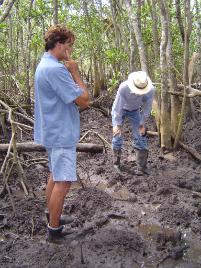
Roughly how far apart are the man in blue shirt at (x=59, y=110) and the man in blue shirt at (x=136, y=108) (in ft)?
6.43

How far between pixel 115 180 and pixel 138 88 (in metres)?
1.41

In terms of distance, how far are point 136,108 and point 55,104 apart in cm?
258

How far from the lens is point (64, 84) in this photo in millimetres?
3633

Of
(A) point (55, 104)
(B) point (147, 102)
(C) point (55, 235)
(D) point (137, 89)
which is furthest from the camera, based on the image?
(B) point (147, 102)

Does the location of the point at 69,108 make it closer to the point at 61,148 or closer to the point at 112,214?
the point at 61,148

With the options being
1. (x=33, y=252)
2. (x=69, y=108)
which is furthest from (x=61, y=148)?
(x=33, y=252)

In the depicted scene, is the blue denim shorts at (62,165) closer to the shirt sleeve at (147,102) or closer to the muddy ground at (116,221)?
the muddy ground at (116,221)

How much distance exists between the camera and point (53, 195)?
3900 mm

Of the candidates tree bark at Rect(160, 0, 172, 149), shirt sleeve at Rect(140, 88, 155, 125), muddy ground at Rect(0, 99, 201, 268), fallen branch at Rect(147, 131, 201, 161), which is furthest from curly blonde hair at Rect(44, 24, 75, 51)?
fallen branch at Rect(147, 131, 201, 161)

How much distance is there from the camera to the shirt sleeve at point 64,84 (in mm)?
3609

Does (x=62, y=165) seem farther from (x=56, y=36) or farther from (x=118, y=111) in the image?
(x=118, y=111)

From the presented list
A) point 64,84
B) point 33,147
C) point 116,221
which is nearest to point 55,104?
point 64,84

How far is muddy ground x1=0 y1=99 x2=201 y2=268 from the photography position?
377 cm

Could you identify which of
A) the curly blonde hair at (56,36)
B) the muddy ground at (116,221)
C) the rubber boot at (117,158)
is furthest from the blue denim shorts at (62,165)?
the rubber boot at (117,158)
